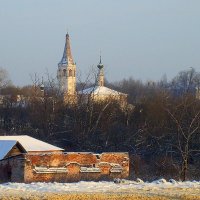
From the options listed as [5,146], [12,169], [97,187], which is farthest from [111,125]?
[97,187]

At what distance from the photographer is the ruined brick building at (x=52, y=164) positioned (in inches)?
880

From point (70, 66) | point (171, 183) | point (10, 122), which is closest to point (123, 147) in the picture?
point (10, 122)

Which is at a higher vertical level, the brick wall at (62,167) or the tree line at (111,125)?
the tree line at (111,125)

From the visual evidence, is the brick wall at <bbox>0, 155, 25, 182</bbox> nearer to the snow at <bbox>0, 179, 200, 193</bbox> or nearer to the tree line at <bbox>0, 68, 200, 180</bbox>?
the snow at <bbox>0, 179, 200, 193</bbox>

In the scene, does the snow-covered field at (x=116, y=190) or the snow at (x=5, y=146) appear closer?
the snow-covered field at (x=116, y=190)

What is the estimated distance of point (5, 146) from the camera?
23.8m

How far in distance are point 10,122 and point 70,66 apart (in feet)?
131

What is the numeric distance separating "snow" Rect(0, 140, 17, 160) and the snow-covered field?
730 cm

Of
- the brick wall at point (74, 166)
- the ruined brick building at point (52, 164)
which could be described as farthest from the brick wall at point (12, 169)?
the brick wall at point (74, 166)

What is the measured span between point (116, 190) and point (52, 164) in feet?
27.0

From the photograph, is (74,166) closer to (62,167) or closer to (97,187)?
(62,167)

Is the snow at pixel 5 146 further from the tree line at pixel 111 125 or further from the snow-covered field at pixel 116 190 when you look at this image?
the tree line at pixel 111 125

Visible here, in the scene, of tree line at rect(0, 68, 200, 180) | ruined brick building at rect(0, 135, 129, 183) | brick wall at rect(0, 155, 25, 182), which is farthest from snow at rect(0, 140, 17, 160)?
tree line at rect(0, 68, 200, 180)

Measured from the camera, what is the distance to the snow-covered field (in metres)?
14.0
